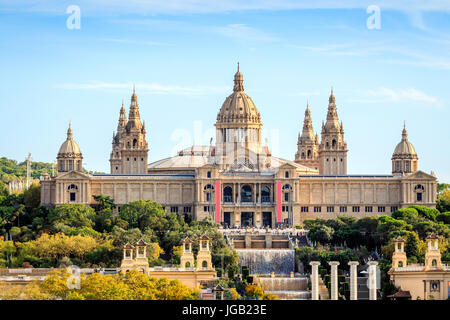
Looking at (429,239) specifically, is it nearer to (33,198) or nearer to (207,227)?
(207,227)

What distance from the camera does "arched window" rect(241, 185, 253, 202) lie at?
15312 cm

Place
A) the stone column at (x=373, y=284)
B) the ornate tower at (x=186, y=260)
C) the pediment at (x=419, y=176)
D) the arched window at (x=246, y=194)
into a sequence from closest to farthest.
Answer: the stone column at (x=373, y=284) < the ornate tower at (x=186, y=260) < the pediment at (x=419, y=176) < the arched window at (x=246, y=194)

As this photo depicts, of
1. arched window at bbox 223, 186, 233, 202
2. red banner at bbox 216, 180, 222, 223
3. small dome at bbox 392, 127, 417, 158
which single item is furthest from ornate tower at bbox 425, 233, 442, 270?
arched window at bbox 223, 186, 233, 202

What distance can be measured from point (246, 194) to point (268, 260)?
3078 centimetres

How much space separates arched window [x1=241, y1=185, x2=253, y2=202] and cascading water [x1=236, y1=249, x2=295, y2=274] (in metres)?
28.3

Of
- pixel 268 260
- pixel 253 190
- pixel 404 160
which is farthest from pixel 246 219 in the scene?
pixel 268 260

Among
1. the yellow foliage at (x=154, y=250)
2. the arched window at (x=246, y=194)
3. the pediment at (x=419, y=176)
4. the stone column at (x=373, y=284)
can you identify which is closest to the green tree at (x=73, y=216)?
the yellow foliage at (x=154, y=250)

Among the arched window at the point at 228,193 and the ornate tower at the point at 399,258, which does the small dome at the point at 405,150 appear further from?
the ornate tower at the point at 399,258

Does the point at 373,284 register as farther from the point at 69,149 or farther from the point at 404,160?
the point at 69,149

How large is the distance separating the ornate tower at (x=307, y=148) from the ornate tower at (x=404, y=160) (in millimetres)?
33210

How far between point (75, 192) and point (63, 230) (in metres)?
23.6

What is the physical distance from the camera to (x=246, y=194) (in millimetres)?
153625

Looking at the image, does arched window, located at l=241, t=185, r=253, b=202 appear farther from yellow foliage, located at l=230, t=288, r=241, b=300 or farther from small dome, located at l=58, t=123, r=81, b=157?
yellow foliage, located at l=230, t=288, r=241, b=300

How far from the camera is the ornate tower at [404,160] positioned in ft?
504
